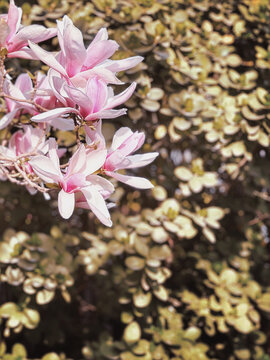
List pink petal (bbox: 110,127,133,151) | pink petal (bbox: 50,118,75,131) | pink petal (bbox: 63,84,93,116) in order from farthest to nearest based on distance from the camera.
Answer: pink petal (bbox: 50,118,75,131)
pink petal (bbox: 110,127,133,151)
pink petal (bbox: 63,84,93,116)

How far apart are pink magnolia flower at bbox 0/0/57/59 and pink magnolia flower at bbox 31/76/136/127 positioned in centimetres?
13

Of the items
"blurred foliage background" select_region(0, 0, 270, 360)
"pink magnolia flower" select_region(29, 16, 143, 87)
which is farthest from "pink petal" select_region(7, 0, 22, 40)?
"blurred foliage background" select_region(0, 0, 270, 360)

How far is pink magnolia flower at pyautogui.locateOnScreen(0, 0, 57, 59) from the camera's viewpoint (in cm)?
80

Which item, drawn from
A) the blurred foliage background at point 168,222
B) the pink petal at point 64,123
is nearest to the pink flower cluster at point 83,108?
the pink petal at point 64,123

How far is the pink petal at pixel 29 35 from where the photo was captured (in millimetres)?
810

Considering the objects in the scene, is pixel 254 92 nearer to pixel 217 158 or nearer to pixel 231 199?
pixel 217 158

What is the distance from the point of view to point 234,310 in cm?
176

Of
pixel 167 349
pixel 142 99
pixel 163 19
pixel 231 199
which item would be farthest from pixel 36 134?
pixel 231 199

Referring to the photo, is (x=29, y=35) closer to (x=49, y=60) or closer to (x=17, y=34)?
(x=17, y=34)

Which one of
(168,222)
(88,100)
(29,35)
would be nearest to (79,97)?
(88,100)

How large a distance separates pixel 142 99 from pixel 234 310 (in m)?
0.98

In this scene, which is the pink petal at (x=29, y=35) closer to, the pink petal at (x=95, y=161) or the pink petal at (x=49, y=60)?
the pink petal at (x=49, y=60)

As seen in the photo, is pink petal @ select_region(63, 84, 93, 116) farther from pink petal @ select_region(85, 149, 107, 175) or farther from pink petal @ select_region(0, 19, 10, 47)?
pink petal @ select_region(0, 19, 10, 47)

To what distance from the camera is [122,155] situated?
0.77 meters
